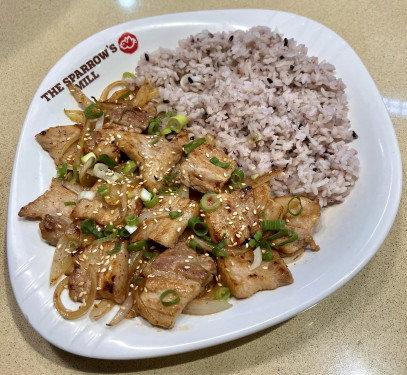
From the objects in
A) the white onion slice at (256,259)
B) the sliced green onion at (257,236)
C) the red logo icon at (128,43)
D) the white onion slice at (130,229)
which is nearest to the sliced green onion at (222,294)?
the white onion slice at (256,259)

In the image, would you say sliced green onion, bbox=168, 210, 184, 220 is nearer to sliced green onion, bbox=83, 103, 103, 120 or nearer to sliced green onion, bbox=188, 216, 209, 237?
sliced green onion, bbox=188, 216, 209, 237

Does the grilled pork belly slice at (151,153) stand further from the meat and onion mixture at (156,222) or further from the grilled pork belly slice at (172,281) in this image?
the grilled pork belly slice at (172,281)

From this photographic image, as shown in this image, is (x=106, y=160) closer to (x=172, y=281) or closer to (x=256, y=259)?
(x=172, y=281)

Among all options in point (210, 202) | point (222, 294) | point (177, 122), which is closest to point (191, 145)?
point (177, 122)

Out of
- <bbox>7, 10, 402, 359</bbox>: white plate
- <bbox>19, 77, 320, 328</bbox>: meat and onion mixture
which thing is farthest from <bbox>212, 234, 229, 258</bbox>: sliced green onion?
<bbox>7, 10, 402, 359</bbox>: white plate

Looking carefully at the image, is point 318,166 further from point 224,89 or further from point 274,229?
point 224,89

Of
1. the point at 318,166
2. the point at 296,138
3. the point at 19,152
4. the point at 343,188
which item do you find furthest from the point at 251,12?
the point at 19,152
